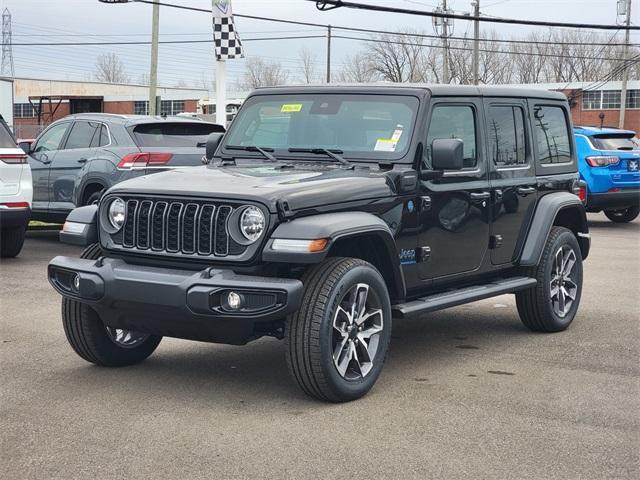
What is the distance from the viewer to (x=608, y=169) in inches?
667

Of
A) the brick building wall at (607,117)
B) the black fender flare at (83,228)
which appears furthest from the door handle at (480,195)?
the brick building wall at (607,117)

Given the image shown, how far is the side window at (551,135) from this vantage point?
801 cm

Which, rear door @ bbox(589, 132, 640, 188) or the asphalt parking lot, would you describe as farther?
rear door @ bbox(589, 132, 640, 188)

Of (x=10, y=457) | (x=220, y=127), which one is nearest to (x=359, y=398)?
(x=10, y=457)

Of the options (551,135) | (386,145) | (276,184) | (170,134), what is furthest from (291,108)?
(170,134)

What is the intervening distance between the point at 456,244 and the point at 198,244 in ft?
6.69

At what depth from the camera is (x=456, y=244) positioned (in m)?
6.86

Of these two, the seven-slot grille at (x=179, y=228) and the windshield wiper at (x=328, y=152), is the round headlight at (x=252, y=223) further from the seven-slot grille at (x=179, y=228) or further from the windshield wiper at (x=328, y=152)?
the windshield wiper at (x=328, y=152)

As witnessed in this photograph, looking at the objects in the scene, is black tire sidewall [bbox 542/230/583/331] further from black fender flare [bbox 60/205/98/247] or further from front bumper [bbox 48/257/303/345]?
black fender flare [bbox 60/205/98/247]

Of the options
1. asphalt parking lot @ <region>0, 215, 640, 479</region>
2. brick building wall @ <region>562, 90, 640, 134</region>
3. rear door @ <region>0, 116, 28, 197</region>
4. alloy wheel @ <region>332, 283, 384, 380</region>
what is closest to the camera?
asphalt parking lot @ <region>0, 215, 640, 479</region>

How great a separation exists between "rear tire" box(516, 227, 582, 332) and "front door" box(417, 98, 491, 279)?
0.78 m

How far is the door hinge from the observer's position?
7238mm

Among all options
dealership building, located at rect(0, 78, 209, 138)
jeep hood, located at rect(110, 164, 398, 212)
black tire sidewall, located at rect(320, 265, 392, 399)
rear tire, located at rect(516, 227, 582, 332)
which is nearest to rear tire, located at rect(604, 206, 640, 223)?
rear tire, located at rect(516, 227, 582, 332)

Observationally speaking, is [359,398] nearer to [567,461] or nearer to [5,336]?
[567,461]
